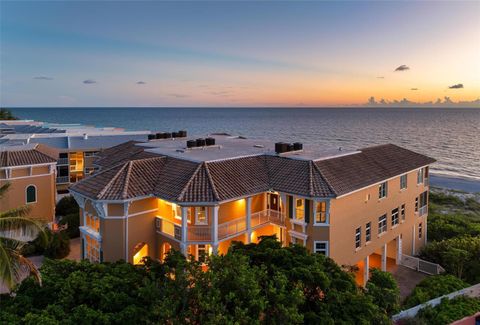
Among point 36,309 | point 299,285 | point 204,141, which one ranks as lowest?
point 36,309

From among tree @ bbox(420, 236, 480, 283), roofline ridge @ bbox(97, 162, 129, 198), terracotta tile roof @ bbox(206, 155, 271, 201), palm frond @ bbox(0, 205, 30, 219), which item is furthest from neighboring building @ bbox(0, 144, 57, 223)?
tree @ bbox(420, 236, 480, 283)

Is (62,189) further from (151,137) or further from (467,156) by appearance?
(467,156)

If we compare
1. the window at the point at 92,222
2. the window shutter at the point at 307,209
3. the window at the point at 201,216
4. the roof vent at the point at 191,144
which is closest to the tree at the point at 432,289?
the window shutter at the point at 307,209

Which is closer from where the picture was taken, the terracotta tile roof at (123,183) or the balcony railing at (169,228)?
the terracotta tile roof at (123,183)

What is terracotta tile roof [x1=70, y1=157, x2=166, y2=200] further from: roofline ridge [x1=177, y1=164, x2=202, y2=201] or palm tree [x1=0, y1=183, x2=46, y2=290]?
palm tree [x1=0, y1=183, x2=46, y2=290]

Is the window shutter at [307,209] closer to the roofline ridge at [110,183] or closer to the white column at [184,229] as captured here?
the white column at [184,229]

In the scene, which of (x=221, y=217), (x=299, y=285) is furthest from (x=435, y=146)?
(x=299, y=285)

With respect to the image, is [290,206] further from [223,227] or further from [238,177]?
[223,227]
